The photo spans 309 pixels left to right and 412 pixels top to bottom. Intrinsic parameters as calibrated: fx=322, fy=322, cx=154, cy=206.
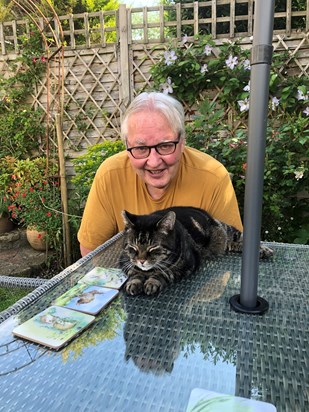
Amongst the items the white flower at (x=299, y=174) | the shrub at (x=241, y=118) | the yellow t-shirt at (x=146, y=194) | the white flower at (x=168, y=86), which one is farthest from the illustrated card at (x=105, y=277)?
the white flower at (x=168, y=86)

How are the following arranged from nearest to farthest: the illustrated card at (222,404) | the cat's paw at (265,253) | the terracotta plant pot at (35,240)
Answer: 1. the illustrated card at (222,404)
2. the cat's paw at (265,253)
3. the terracotta plant pot at (35,240)

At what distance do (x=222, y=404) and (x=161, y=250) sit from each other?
2.06 feet

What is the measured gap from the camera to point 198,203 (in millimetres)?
1583

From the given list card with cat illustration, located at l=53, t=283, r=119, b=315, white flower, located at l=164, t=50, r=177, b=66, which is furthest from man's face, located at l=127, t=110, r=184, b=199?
white flower, located at l=164, t=50, r=177, b=66

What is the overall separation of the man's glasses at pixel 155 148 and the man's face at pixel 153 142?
12 mm

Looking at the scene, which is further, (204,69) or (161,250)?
(204,69)

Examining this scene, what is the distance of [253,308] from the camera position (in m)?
0.83

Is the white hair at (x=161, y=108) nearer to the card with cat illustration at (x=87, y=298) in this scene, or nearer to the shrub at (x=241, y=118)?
the card with cat illustration at (x=87, y=298)

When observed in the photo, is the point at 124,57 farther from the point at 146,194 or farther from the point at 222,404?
the point at 222,404

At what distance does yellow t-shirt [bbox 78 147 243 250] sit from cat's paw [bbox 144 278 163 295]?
0.65 metres

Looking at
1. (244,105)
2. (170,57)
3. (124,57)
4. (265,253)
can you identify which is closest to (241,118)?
(244,105)

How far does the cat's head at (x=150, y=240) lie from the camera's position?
1.11 metres

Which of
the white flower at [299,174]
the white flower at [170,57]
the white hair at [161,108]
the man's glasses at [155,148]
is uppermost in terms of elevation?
the white flower at [170,57]

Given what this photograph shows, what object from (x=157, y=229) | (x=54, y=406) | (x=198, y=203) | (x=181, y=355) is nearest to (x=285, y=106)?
(x=198, y=203)
